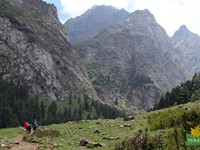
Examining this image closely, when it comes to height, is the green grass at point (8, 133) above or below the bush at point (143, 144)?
above

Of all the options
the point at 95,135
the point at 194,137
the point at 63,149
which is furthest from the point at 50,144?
the point at 194,137

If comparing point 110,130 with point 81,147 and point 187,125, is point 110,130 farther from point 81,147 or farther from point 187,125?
point 187,125

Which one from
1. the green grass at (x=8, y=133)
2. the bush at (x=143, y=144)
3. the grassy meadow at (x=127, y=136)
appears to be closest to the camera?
the bush at (x=143, y=144)

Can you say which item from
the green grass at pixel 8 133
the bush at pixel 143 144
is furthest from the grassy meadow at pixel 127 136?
the green grass at pixel 8 133

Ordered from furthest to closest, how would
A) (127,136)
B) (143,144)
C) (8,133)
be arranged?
1. (8,133)
2. (127,136)
3. (143,144)

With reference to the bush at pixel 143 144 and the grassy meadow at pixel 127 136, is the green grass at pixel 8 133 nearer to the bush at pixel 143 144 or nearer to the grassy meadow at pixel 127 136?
the grassy meadow at pixel 127 136

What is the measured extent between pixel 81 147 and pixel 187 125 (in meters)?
11.3

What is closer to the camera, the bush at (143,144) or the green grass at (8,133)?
the bush at (143,144)

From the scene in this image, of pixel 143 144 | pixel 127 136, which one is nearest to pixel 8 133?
pixel 127 136

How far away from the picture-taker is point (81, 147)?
32.4 m

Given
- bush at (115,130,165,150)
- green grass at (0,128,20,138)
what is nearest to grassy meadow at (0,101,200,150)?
bush at (115,130,165,150)

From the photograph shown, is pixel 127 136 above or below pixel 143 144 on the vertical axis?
above

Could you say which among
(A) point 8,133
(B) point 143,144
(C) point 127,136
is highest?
(A) point 8,133

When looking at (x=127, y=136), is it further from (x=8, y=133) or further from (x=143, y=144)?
(x=8, y=133)
